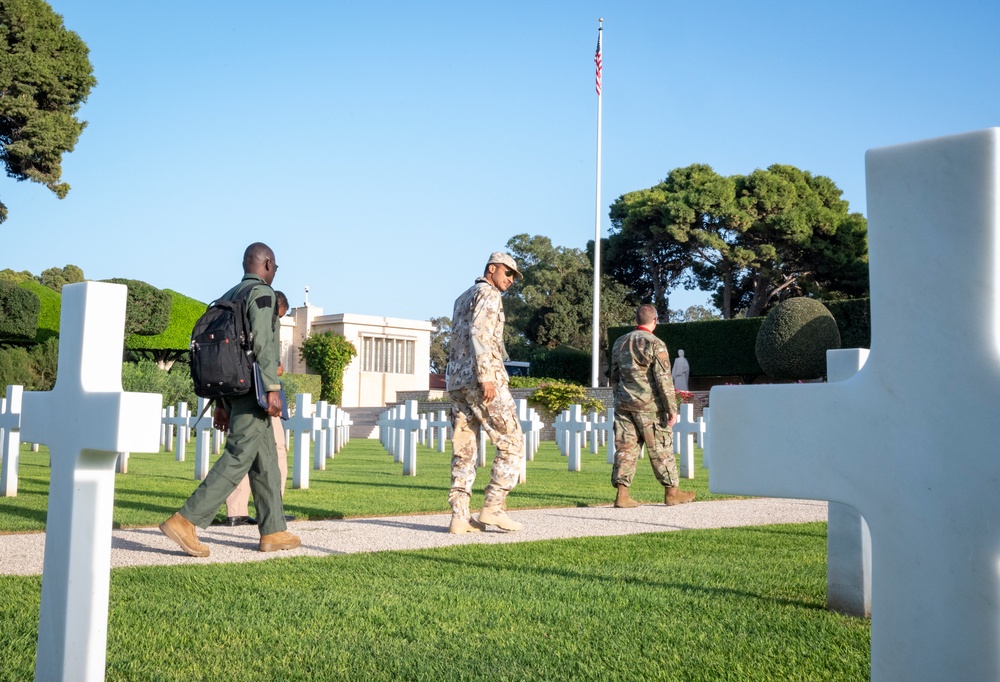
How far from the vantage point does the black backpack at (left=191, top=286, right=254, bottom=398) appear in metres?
5.39

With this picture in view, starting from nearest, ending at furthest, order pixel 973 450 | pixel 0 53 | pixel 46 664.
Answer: pixel 973 450 < pixel 46 664 < pixel 0 53

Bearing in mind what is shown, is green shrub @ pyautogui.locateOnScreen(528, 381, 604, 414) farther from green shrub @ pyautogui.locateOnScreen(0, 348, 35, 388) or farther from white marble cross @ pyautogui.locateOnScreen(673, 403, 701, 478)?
green shrub @ pyautogui.locateOnScreen(0, 348, 35, 388)

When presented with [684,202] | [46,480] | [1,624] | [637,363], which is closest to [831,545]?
[1,624]

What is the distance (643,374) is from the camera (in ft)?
29.3

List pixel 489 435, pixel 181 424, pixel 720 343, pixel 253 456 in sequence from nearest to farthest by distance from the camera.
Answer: pixel 253 456
pixel 489 435
pixel 181 424
pixel 720 343

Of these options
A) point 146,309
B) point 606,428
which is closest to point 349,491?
point 606,428

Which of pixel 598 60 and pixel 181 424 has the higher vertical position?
pixel 598 60

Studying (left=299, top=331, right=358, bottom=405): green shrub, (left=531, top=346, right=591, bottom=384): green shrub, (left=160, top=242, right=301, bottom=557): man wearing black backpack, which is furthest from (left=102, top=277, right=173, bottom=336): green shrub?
(left=160, top=242, right=301, bottom=557): man wearing black backpack

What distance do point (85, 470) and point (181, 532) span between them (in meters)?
3.24

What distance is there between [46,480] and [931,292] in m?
11.0

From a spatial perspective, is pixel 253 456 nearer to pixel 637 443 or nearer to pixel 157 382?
pixel 637 443

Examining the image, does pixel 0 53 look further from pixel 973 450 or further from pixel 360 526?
pixel 973 450

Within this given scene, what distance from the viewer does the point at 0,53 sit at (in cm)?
2645

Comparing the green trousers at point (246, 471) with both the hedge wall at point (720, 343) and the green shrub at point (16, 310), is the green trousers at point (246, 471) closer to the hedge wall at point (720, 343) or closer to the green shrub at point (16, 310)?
the green shrub at point (16, 310)
